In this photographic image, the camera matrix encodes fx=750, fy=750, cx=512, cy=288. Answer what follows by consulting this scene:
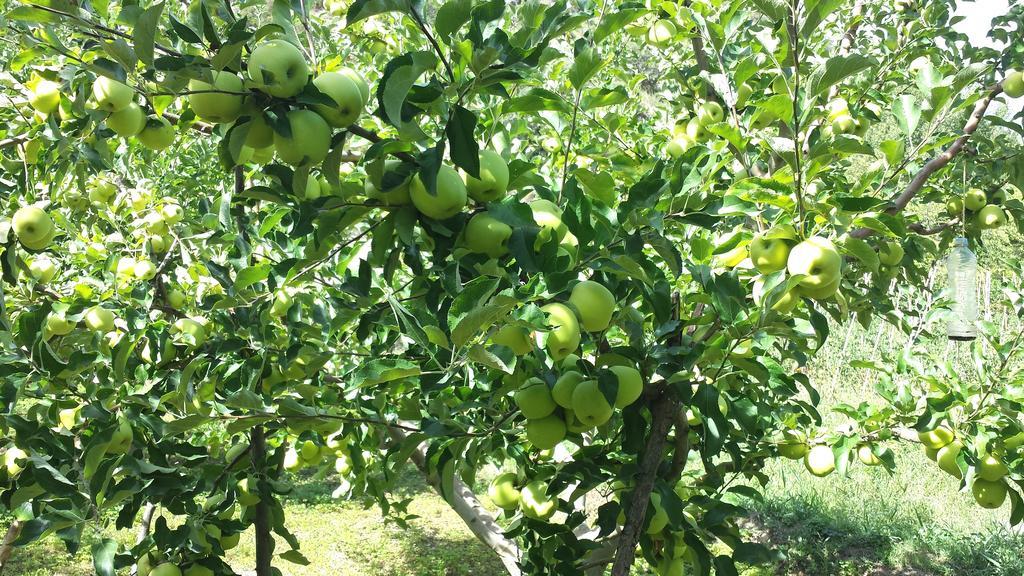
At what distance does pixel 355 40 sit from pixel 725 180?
1705 millimetres

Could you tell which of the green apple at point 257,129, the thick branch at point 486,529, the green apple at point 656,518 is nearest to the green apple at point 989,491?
the green apple at point 656,518

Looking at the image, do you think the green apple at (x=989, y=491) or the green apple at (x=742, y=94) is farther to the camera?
the green apple at (x=989, y=491)

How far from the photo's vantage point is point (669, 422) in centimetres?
142

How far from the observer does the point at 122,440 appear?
4.83ft

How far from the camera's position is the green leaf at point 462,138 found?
2.86ft

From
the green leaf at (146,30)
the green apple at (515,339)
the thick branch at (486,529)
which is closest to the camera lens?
the green leaf at (146,30)

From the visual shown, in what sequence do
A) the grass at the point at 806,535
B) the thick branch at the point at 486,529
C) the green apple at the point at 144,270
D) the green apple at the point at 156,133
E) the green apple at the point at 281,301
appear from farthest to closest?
the grass at the point at 806,535 → the thick branch at the point at 486,529 → the green apple at the point at 144,270 → the green apple at the point at 281,301 → the green apple at the point at 156,133

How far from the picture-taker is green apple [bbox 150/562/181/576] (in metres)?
1.56

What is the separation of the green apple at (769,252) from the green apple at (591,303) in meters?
0.27

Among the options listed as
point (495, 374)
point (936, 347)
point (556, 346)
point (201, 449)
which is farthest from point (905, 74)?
point (936, 347)

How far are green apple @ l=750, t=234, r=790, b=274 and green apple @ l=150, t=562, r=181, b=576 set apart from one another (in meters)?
1.32

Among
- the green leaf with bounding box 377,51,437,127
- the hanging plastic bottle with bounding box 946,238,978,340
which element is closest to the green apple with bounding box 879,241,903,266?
the hanging plastic bottle with bounding box 946,238,978,340

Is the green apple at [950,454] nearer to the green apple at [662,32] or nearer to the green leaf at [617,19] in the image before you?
the green apple at [662,32]

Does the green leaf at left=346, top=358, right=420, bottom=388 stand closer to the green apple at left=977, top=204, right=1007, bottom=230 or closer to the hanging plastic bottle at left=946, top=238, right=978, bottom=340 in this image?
the hanging plastic bottle at left=946, top=238, right=978, bottom=340
